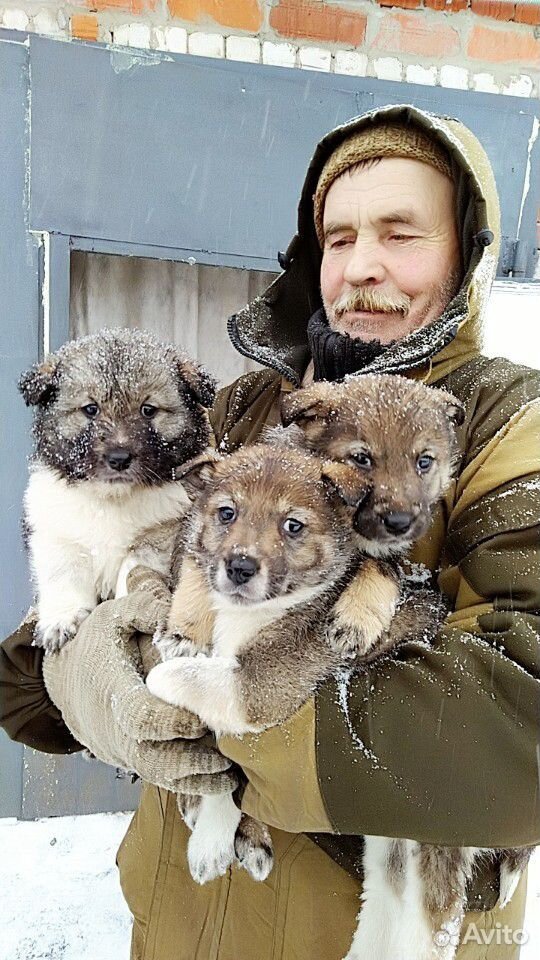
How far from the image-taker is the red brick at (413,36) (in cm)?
449

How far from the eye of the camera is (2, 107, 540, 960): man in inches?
59.8

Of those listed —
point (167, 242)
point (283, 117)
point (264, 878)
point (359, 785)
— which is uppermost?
point (283, 117)

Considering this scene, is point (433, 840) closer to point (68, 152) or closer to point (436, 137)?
point (436, 137)

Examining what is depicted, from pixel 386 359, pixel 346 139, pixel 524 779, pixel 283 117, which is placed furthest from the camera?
pixel 283 117

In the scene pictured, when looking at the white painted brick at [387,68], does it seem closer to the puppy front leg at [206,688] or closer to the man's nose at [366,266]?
the man's nose at [366,266]

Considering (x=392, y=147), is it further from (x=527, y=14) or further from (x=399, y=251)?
(x=527, y=14)

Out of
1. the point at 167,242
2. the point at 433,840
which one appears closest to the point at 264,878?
the point at 433,840

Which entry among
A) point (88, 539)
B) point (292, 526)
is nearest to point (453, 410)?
point (292, 526)

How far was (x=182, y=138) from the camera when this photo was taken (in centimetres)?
410

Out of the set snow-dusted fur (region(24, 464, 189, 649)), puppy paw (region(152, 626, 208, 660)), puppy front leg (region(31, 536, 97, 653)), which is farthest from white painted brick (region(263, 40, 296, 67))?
puppy paw (region(152, 626, 208, 660))

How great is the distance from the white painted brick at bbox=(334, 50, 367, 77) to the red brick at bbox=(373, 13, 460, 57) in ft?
0.44

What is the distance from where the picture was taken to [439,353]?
7.23ft

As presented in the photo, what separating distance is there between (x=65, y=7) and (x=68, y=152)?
889mm

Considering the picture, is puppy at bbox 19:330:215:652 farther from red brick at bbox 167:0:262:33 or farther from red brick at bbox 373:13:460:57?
red brick at bbox 373:13:460:57
